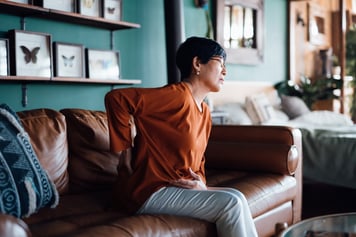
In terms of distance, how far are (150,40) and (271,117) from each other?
1.37 m

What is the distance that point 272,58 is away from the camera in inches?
213

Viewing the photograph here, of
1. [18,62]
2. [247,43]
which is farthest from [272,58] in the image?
[18,62]

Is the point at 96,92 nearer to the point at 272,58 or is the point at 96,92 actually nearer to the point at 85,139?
the point at 85,139

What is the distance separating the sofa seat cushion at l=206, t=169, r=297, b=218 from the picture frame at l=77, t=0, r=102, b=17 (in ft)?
4.26

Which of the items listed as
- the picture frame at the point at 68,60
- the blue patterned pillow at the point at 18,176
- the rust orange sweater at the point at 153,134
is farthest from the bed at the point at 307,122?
the blue patterned pillow at the point at 18,176

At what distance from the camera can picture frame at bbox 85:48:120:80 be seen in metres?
3.17

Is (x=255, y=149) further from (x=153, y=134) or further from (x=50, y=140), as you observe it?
(x=50, y=140)

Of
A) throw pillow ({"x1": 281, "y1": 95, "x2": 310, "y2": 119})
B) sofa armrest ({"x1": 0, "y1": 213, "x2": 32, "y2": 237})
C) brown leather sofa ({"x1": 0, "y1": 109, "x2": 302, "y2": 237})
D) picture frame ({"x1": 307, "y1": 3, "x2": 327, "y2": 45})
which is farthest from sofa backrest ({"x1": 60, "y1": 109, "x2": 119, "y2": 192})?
picture frame ({"x1": 307, "y1": 3, "x2": 327, "y2": 45})

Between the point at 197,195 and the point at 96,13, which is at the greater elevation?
the point at 96,13

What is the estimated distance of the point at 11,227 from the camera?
43.3 inches

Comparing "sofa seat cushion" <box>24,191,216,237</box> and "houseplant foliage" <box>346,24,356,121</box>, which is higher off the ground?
"houseplant foliage" <box>346,24,356,121</box>

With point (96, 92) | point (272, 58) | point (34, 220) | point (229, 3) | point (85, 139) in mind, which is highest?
point (229, 3)

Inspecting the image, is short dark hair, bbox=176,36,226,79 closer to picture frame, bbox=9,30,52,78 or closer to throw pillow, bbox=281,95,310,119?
picture frame, bbox=9,30,52,78

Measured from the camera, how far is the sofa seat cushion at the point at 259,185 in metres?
2.21
